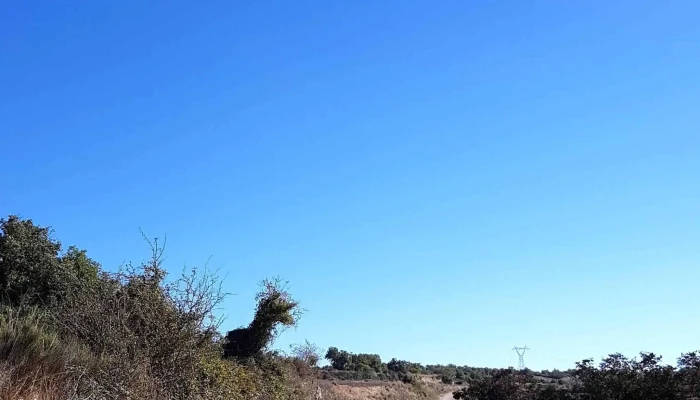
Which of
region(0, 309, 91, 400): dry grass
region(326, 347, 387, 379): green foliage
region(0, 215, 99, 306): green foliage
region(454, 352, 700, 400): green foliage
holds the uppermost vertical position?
region(326, 347, 387, 379): green foliage

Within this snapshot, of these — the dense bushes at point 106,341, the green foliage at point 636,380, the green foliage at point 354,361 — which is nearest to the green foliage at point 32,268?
the dense bushes at point 106,341

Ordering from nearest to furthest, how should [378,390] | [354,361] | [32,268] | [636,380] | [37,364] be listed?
[37,364] < [636,380] < [32,268] < [378,390] < [354,361]

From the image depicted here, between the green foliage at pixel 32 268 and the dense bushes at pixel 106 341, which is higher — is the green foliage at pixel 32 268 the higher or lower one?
the higher one

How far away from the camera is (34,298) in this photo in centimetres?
2188

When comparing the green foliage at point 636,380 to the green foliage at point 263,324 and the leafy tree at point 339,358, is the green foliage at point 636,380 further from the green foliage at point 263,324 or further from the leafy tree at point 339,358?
the leafy tree at point 339,358

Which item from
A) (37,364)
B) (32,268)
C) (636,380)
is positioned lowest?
(37,364)

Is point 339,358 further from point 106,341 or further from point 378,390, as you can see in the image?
point 106,341

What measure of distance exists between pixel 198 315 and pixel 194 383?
1.51 meters

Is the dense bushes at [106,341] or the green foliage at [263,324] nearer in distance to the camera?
the dense bushes at [106,341]

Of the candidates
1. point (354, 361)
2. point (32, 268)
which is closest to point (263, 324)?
point (32, 268)

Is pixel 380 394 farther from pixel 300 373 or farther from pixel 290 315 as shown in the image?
pixel 290 315

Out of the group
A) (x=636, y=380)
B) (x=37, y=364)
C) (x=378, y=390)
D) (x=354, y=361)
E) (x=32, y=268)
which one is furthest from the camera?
(x=354, y=361)

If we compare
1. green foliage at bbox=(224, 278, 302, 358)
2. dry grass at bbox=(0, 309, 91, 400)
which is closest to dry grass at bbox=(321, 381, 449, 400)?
green foliage at bbox=(224, 278, 302, 358)

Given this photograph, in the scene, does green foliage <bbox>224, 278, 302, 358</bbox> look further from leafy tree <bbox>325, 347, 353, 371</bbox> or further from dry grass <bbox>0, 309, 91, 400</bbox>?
leafy tree <bbox>325, 347, 353, 371</bbox>
